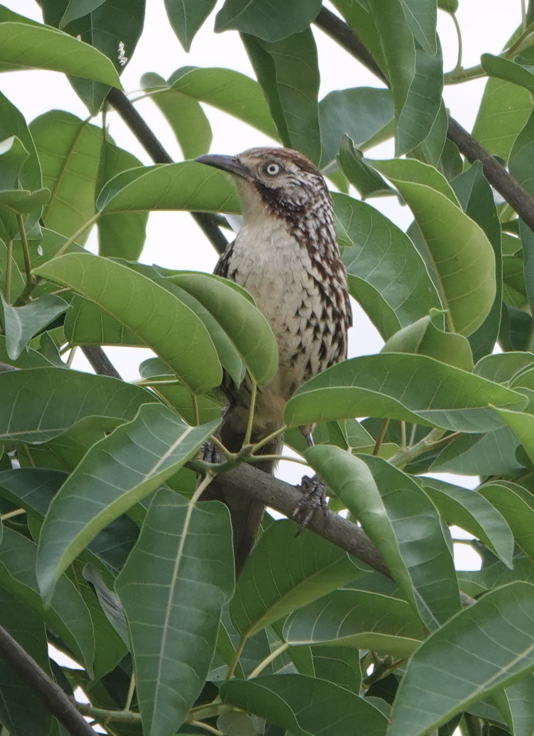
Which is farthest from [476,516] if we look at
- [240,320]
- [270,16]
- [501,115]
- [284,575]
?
[501,115]

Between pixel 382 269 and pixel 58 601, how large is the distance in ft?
4.42

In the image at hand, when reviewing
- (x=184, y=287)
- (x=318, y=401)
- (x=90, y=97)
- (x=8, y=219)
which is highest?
(x=90, y=97)

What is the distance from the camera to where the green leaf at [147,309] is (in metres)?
2.12

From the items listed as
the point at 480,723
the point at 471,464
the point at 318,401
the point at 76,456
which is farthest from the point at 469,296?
the point at 480,723

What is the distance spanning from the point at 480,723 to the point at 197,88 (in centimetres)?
224

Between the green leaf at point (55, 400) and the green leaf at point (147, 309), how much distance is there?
0.14 meters

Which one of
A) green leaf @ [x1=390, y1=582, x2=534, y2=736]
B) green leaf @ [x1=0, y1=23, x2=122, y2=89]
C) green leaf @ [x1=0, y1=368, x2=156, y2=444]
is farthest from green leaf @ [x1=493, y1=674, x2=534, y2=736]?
green leaf @ [x1=0, y1=23, x2=122, y2=89]

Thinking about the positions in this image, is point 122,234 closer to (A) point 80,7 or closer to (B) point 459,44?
(A) point 80,7

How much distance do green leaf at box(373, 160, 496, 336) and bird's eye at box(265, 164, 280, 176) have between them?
60.5 inches

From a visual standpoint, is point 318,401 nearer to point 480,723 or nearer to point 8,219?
point 8,219

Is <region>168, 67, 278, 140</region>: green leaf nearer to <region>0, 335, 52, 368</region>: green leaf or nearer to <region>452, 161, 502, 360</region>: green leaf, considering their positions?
<region>452, 161, 502, 360</region>: green leaf

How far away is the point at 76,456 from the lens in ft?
9.07

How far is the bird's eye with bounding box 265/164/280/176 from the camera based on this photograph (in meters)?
4.27

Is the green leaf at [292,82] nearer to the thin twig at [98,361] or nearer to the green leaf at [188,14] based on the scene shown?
the green leaf at [188,14]
